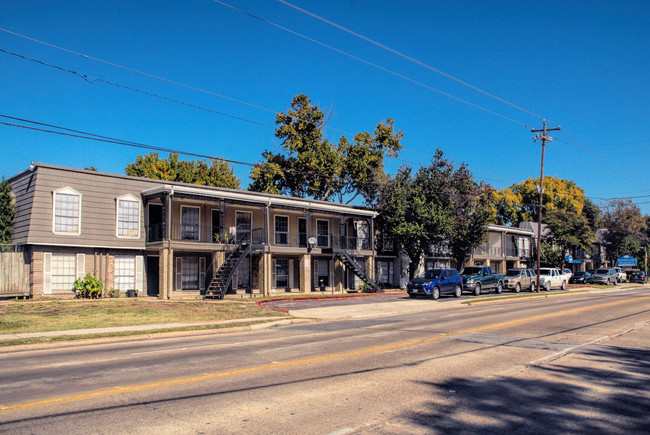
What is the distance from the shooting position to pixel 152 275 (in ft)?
102

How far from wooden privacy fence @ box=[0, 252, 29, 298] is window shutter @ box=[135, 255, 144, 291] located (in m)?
5.74

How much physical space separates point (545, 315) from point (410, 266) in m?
25.6

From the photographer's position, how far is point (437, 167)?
43188 millimetres

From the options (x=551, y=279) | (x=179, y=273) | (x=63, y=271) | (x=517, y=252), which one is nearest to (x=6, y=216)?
(x=63, y=271)

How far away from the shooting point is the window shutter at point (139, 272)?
1183 inches

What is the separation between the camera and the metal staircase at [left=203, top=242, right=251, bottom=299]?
29922 millimetres

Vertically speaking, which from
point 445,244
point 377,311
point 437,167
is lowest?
point 377,311

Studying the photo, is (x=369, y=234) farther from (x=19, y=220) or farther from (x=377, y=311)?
(x=19, y=220)

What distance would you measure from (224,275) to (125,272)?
5592mm

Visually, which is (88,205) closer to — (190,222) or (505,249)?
(190,222)

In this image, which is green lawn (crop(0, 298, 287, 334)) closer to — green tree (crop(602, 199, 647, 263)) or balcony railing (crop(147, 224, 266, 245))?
balcony railing (crop(147, 224, 266, 245))

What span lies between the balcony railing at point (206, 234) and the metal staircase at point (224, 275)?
790 millimetres

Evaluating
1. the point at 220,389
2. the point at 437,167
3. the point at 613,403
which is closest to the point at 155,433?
the point at 220,389

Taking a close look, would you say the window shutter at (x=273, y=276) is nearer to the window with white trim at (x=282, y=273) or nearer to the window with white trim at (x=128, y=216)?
the window with white trim at (x=282, y=273)
